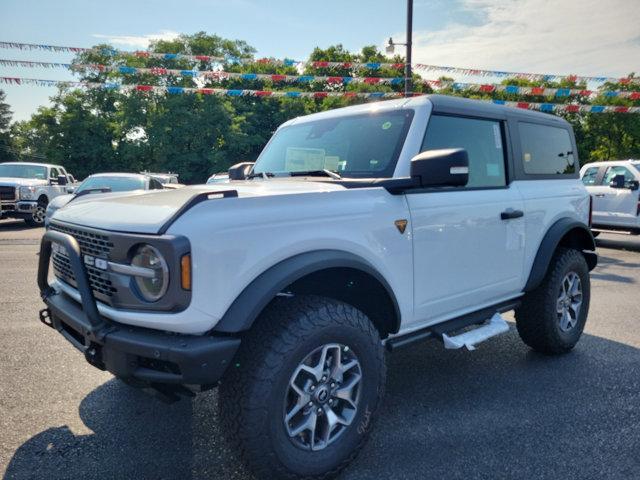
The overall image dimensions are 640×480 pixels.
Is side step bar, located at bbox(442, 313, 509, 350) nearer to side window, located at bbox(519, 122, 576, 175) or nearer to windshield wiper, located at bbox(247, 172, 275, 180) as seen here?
side window, located at bbox(519, 122, 576, 175)

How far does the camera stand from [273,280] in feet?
6.82

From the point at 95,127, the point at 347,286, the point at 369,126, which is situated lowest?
the point at 347,286

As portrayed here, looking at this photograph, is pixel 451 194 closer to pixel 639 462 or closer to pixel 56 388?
pixel 639 462

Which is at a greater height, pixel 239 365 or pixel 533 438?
pixel 239 365

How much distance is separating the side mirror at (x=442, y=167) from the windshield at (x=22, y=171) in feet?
49.8

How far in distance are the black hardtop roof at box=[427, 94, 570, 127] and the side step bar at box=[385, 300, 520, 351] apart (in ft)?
4.60

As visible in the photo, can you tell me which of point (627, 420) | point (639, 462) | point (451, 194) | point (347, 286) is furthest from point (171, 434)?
point (627, 420)

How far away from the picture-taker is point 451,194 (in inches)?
118

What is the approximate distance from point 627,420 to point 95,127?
49.1 metres

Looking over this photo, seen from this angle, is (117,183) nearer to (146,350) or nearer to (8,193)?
(8,193)

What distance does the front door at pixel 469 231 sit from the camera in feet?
9.22

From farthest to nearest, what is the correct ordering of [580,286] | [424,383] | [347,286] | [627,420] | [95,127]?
[95,127] < [580,286] < [424,383] < [627,420] < [347,286]

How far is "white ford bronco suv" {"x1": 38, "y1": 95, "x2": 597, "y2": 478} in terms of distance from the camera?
1990 mm

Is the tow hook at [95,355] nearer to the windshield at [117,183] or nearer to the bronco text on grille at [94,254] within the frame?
the bronco text on grille at [94,254]
